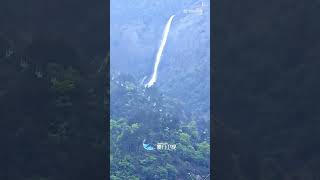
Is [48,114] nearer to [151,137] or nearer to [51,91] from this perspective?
[51,91]

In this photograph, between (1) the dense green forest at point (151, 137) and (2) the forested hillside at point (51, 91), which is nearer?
(2) the forested hillside at point (51, 91)

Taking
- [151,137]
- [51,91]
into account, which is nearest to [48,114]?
[51,91]

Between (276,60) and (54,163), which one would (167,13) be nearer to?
(276,60)

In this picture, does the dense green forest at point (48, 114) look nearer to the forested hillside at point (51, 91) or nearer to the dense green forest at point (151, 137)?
the forested hillside at point (51, 91)

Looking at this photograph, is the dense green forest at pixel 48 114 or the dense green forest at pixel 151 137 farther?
the dense green forest at pixel 151 137

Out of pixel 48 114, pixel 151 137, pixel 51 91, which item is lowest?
pixel 151 137

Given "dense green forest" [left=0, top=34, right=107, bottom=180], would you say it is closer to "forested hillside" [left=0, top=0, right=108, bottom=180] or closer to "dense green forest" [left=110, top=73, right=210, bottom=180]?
"forested hillside" [left=0, top=0, right=108, bottom=180]

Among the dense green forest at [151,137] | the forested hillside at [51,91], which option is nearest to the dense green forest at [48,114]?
the forested hillside at [51,91]

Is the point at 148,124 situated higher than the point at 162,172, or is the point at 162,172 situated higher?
the point at 148,124

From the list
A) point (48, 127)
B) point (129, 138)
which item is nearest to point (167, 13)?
point (129, 138)
